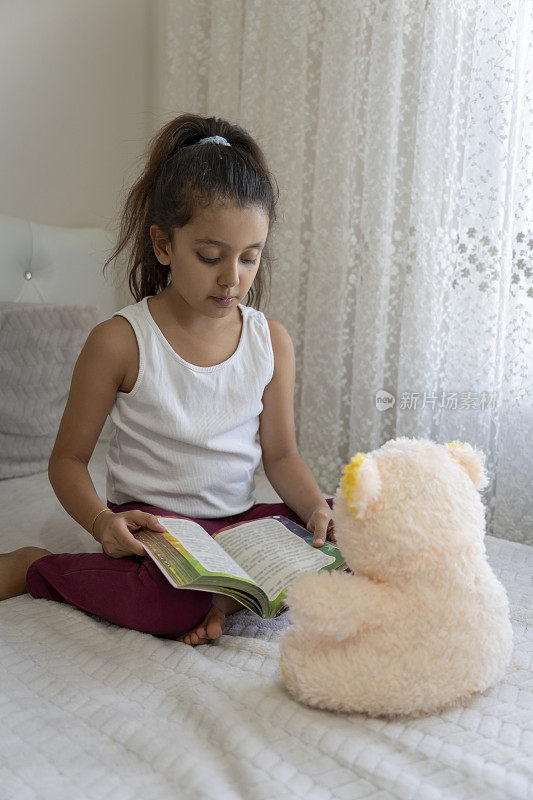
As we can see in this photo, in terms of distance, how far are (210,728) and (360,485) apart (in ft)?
0.83

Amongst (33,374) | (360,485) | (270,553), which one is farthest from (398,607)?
(33,374)

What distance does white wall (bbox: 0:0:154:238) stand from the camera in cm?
161

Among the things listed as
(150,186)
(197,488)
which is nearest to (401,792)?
(197,488)

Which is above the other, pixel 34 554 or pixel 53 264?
pixel 53 264

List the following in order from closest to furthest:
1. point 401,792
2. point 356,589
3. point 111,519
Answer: point 401,792 → point 356,589 → point 111,519

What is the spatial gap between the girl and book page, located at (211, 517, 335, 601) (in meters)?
0.05

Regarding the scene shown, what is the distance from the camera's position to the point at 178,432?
3.55 ft

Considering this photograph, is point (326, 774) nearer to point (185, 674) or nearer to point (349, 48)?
point (185, 674)

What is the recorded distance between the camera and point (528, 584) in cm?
105

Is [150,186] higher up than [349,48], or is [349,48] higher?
[349,48]

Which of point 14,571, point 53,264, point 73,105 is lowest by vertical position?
point 14,571

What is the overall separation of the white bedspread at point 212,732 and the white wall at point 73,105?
112 centimetres

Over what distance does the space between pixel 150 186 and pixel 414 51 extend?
26.2 inches

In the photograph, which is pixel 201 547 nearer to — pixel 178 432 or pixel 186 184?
pixel 178 432
